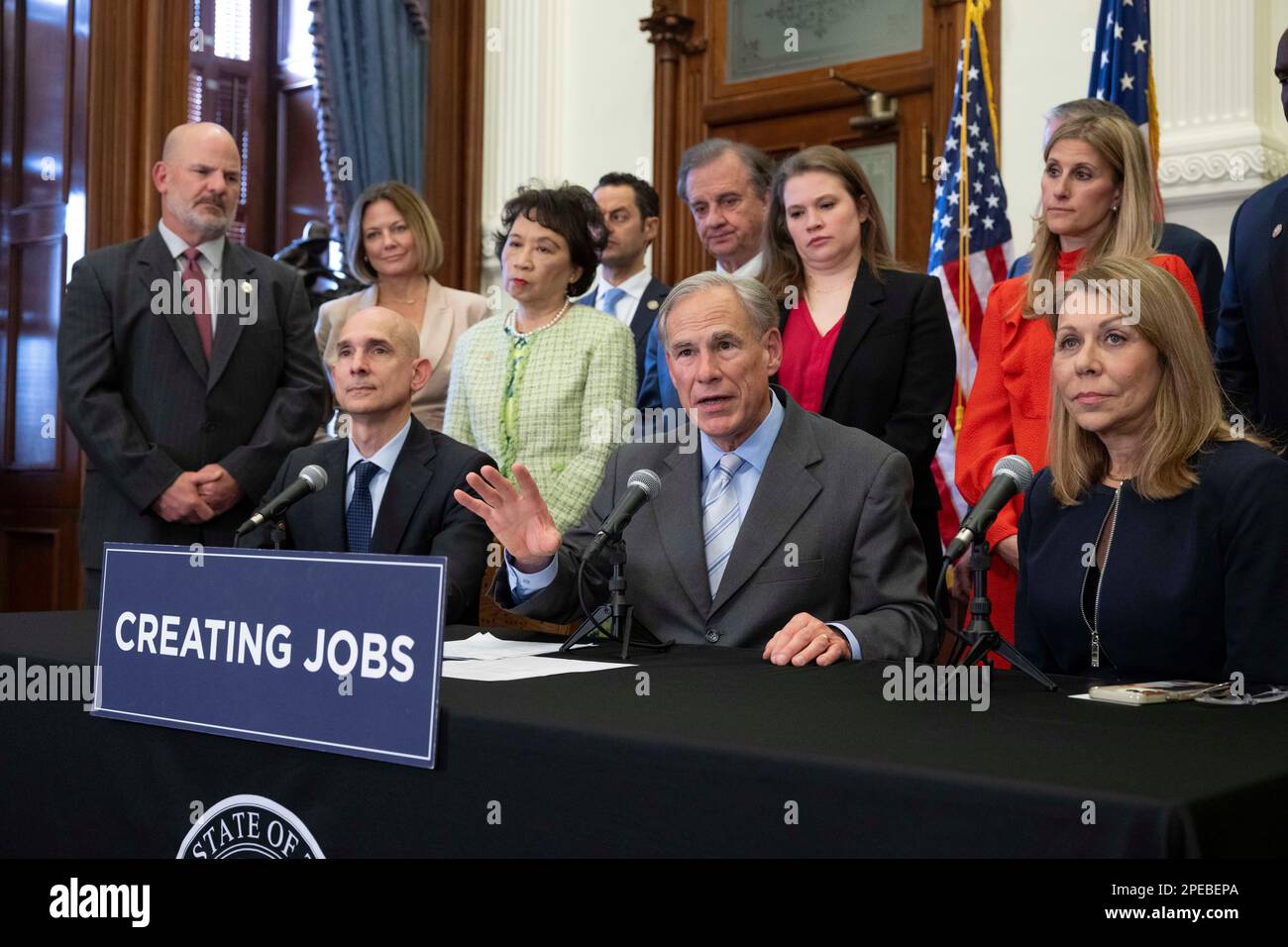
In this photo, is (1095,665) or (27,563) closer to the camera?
(1095,665)

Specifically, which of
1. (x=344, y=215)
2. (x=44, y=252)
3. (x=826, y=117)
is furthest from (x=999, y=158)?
(x=44, y=252)

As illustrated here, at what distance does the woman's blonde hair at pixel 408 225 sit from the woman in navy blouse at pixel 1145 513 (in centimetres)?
239

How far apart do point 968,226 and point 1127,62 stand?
27.0 inches

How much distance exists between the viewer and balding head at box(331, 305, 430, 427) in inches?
124

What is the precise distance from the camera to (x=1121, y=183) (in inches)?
124

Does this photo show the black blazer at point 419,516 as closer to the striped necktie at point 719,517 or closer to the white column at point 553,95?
the striped necktie at point 719,517

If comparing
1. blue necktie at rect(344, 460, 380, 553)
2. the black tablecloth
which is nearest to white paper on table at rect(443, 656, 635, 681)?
the black tablecloth

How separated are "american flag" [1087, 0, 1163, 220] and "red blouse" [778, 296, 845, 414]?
149 cm

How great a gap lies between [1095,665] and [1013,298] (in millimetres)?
1308

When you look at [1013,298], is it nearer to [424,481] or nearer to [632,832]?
[424,481]

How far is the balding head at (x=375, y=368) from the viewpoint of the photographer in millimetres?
3152

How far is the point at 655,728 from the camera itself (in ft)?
4.97

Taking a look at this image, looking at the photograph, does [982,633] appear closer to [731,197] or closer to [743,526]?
[743,526]

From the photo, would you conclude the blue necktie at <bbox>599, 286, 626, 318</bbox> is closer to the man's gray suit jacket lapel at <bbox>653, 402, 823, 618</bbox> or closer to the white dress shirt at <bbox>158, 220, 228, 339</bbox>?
the white dress shirt at <bbox>158, 220, 228, 339</bbox>
